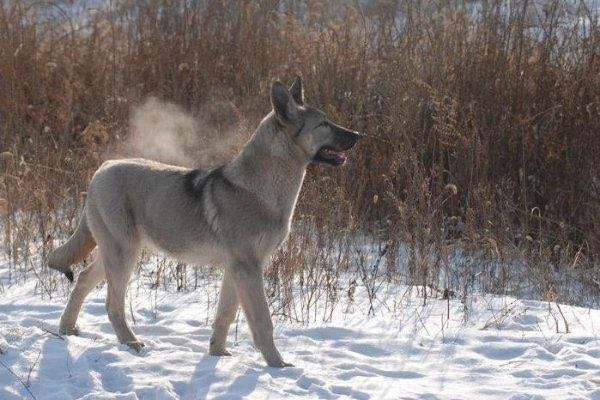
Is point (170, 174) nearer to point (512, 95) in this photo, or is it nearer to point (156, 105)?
point (512, 95)

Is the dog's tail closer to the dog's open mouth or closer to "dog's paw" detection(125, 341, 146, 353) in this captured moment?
"dog's paw" detection(125, 341, 146, 353)

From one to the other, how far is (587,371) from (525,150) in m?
4.49

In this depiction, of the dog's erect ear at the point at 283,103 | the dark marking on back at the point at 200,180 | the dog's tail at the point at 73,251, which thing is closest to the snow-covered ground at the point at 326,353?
the dog's tail at the point at 73,251

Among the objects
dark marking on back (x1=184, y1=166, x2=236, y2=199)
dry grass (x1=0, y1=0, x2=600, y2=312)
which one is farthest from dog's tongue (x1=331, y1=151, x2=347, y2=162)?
dry grass (x1=0, y1=0, x2=600, y2=312)

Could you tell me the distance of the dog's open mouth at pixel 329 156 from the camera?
537 centimetres

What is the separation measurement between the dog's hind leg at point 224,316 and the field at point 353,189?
14cm

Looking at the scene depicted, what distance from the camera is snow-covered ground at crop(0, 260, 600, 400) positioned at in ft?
15.3

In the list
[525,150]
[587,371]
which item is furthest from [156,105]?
[587,371]

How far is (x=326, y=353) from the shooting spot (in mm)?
5441

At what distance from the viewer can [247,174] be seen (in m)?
5.37

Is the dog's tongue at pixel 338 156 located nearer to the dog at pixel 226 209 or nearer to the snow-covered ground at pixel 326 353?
the dog at pixel 226 209

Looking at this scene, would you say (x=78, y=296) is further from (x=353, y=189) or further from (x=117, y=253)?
(x=353, y=189)

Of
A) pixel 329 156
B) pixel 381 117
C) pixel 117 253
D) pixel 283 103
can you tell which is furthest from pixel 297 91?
pixel 381 117

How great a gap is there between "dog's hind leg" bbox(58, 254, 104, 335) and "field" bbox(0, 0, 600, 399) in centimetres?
19
